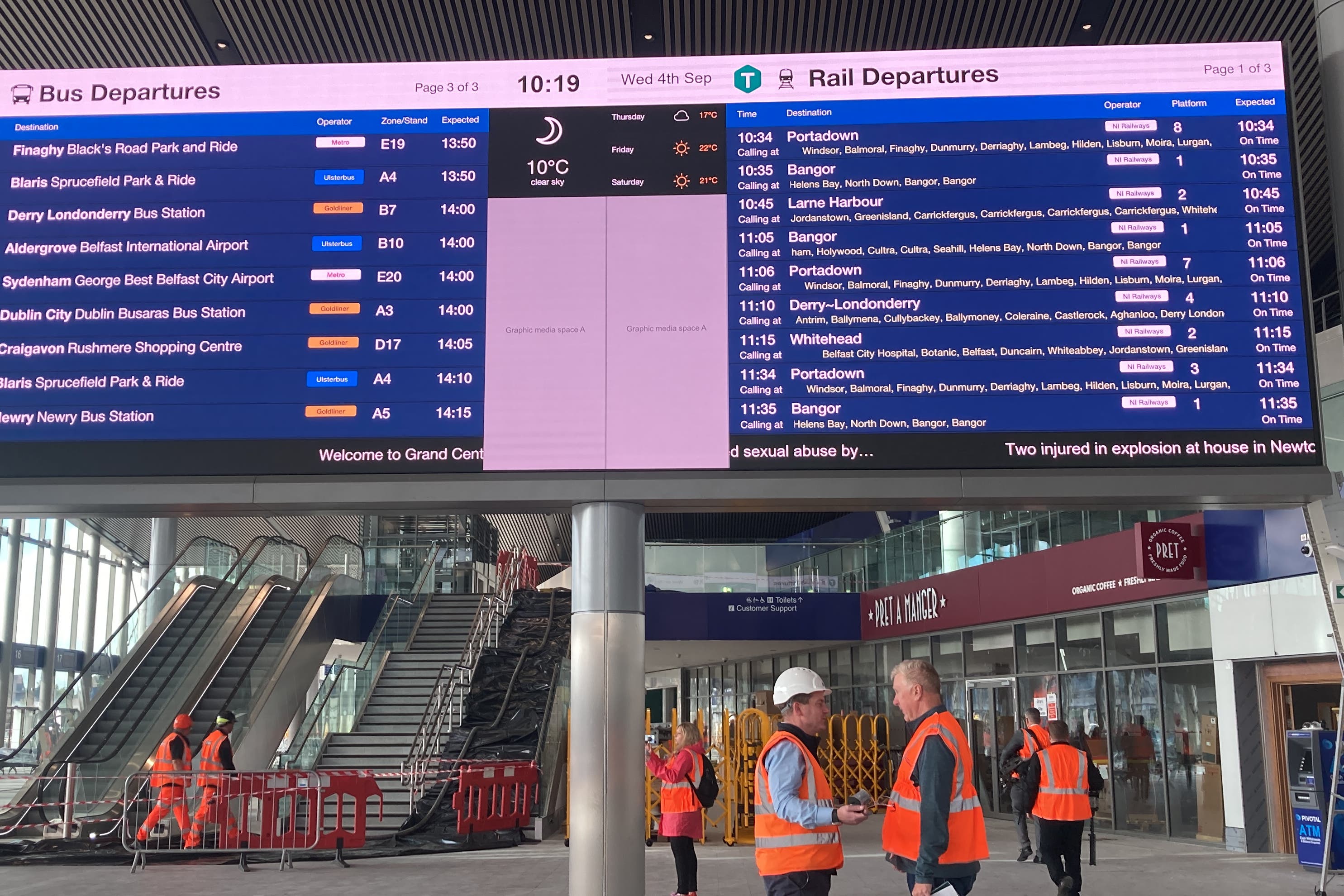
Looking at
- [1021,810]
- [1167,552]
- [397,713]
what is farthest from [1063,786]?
[397,713]

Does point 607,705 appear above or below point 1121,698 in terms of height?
above

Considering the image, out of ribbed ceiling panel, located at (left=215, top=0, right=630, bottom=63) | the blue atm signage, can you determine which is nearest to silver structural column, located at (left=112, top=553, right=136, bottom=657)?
the blue atm signage

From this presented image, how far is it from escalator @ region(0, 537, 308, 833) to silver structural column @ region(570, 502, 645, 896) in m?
10.4

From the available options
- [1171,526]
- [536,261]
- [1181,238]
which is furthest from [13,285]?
[1171,526]

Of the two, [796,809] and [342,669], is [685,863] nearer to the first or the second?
[796,809]

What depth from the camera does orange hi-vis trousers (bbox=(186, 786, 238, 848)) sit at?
1281cm

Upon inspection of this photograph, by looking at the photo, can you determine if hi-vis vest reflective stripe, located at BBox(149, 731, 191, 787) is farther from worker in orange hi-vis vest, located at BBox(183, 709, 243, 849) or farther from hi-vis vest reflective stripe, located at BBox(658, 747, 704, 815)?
hi-vis vest reflective stripe, located at BBox(658, 747, 704, 815)

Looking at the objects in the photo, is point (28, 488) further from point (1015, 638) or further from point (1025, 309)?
point (1015, 638)

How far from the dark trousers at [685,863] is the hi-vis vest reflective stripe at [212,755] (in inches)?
257

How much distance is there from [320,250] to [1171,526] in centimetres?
1183

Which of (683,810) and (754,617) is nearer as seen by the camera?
(683,810)

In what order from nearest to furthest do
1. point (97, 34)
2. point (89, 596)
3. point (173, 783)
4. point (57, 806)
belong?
point (97, 34), point (173, 783), point (57, 806), point (89, 596)

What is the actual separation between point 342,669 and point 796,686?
14161 millimetres

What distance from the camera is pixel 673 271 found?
6.50 m
